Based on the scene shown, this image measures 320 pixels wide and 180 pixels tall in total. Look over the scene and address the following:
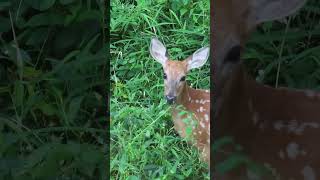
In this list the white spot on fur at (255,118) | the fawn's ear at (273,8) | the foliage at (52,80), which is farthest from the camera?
the foliage at (52,80)

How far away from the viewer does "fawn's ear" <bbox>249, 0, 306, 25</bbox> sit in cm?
205

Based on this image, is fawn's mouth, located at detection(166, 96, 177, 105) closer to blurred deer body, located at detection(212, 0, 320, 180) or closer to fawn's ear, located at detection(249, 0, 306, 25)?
blurred deer body, located at detection(212, 0, 320, 180)

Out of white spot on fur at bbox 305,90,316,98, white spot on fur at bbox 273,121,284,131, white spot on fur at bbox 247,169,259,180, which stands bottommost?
white spot on fur at bbox 247,169,259,180

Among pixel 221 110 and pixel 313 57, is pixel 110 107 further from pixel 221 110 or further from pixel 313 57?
pixel 313 57

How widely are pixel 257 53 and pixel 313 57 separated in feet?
0.47

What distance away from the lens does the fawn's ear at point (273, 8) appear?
6.73ft

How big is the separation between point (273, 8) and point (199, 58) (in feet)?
0.69

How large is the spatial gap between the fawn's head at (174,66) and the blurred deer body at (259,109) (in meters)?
0.05

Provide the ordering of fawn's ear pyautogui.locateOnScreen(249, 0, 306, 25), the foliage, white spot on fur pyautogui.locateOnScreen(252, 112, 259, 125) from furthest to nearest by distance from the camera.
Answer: the foliage → white spot on fur pyautogui.locateOnScreen(252, 112, 259, 125) → fawn's ear pyautogui.locateOnScreen(249, 0, 306, 25)

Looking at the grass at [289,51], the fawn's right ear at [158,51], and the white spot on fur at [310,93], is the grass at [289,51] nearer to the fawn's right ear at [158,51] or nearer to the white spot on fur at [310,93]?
the white spot on fur at [310,93]

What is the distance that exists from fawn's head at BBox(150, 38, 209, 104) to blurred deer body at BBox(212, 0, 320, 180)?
0.05 m

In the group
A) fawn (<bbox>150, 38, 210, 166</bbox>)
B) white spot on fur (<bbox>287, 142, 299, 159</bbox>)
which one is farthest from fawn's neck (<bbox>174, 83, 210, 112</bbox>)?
white spot on fur (<bbox>287, 142, 299, 159</bbox>)

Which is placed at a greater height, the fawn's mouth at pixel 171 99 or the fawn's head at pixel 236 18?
the fawn's head at pixel 236 18

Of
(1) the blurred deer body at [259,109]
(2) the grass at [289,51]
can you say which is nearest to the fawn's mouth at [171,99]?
(1) the blurred deer body at [259,109]
